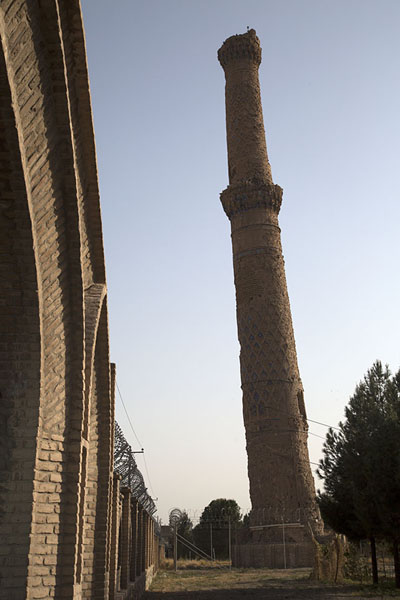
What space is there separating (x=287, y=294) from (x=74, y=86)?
701 inches

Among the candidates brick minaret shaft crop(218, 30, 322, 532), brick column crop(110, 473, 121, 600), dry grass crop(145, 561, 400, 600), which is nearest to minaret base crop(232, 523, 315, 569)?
brick minaret shaft crop(218, 30, 322, 532)

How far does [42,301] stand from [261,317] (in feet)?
55.7

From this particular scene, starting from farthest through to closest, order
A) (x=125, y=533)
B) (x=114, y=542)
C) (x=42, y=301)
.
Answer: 1. (x=125, y=533)
2. (x=114, y=542)
3. (x=42, y=301)

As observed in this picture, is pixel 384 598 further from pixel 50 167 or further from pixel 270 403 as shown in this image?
pixel 50 167

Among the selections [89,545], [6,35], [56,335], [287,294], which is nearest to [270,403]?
[287,294]

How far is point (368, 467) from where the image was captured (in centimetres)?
1316

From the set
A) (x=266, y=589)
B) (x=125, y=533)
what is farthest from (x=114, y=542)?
(x=266, y=589)

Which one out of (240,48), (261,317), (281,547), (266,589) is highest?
(240,48)

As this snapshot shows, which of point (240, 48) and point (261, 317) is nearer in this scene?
point (261, 317)

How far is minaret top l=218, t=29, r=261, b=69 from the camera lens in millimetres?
25516

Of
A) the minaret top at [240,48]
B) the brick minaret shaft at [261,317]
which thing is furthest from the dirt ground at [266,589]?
the minaret top at [240,48]

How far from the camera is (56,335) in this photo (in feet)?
18.2

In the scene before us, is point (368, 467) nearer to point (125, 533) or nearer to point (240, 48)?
point (125, 533)

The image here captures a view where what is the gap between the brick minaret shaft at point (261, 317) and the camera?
20.0 metres
